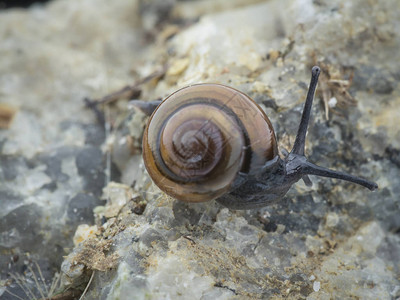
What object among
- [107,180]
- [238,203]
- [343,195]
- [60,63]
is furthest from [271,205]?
[60,63]

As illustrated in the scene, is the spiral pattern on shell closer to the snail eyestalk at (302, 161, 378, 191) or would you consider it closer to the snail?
the snail

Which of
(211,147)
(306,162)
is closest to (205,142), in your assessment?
(211,147)

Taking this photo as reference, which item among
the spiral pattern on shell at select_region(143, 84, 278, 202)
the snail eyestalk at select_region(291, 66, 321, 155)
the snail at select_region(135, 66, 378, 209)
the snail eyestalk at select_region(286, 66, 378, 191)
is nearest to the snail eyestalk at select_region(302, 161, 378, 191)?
the snail eyestalk at select_region(286, 66, 378, 191)

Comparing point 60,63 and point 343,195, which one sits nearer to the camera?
point 343,195

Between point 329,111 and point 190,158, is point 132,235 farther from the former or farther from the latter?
point 329,111

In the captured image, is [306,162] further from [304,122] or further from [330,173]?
[304,122]

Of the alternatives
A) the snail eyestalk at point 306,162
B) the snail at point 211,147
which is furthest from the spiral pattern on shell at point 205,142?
the snail eyestalk at point 306,162
